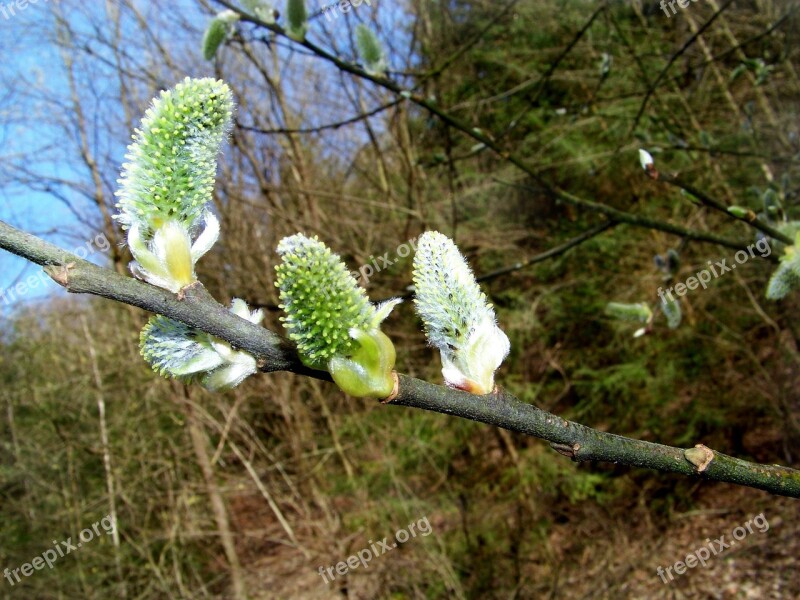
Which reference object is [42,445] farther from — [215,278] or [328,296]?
[328,296]

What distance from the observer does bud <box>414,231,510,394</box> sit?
0.58 m

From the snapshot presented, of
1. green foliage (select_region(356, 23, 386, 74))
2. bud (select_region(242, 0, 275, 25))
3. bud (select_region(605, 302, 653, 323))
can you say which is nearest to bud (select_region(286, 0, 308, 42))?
bud (select_region(242, 0, 275, 25))

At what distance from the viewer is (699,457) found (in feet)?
1.94

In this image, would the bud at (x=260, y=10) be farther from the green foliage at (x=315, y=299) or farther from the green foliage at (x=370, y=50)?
the green foliage at (x=315, y=299)

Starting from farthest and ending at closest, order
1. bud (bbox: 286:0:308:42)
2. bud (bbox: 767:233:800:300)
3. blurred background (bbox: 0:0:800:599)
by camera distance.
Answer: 1. blurred background (bbox: 0:0:800:599)
2. bud (bbox: 286:0:308:42)
3. bud (bbox: 767:233:800:300)

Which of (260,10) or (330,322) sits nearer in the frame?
(330,322)

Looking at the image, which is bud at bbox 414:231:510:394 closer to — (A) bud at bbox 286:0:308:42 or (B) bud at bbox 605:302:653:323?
(B) bud at bbox 605:302:653:323

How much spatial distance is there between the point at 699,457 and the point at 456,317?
0.88 feet

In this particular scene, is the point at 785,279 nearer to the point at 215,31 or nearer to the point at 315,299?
the point at 315,299

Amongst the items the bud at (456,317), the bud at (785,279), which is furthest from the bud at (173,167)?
the bud at (785,279)

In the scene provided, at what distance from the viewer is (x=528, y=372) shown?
658 cm

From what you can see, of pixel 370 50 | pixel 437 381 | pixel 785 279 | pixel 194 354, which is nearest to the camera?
pixel 194 354

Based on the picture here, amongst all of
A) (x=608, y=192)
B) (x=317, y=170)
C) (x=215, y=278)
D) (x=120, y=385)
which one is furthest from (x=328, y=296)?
(x=608, y=192)

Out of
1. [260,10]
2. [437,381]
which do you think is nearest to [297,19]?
[260,10]
